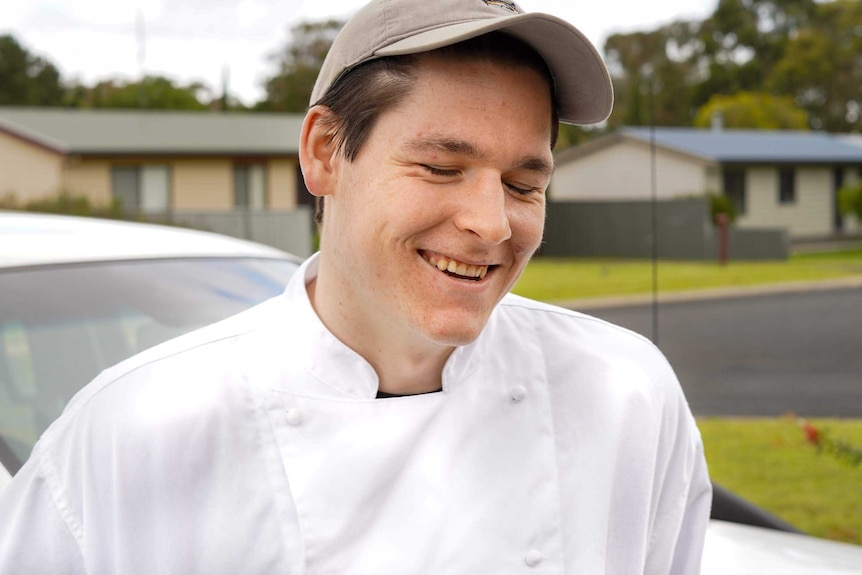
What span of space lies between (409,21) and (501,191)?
0.90 ft

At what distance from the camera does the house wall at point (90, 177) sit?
992 inches

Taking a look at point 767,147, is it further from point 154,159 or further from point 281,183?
point 154,159

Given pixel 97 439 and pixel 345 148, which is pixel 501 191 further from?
pixel 97 439

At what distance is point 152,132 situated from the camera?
26641 mm

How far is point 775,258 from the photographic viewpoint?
27.2ft

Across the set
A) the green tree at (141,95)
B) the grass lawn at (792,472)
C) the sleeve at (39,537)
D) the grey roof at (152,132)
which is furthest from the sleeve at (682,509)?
the green tree at (141,95)

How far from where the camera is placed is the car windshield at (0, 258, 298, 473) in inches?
100

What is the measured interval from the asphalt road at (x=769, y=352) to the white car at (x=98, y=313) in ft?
13.5

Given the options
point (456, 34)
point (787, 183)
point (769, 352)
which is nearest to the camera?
point (456, 34)

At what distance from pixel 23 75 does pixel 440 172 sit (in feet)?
166

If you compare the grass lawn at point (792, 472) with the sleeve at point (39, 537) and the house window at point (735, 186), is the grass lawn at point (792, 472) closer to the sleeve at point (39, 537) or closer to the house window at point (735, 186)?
the house window at point (735, 186)

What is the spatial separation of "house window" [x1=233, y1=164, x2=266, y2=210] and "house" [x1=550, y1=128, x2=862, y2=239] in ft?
45.3


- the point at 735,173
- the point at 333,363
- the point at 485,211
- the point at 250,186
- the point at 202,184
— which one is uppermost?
the point at 485,211

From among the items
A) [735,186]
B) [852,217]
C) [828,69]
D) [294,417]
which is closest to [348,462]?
[294,417]
